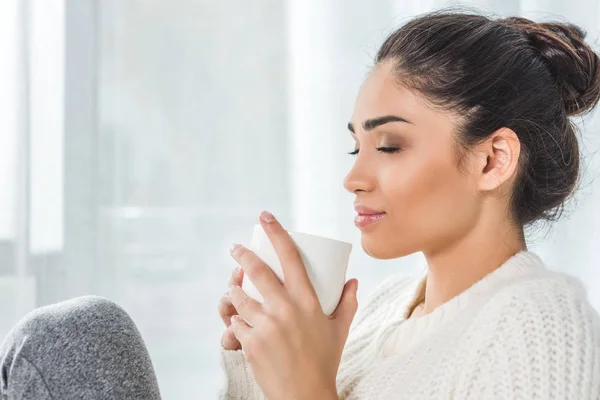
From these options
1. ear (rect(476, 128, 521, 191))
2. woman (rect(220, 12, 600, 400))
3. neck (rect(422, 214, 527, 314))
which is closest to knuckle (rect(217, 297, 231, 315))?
woman (rect(220, 12, 600, 400))

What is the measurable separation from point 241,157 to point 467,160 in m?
0.90

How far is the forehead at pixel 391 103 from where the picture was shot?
0.98m

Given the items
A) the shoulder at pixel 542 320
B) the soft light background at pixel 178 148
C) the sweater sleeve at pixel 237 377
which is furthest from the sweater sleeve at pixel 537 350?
the soft light background at pixel 178 148

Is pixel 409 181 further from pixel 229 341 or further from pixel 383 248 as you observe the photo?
pixel 229 341

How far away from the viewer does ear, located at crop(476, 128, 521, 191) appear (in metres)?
0.98

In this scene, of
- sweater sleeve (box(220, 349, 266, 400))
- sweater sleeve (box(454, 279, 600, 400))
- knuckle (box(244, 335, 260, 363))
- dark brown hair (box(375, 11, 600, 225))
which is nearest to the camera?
sweater sleeve (box(454, 279, 600, 400))

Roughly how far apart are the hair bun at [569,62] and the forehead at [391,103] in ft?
0.62

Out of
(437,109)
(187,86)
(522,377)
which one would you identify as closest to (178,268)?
(187,86)

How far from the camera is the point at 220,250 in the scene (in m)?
1.79

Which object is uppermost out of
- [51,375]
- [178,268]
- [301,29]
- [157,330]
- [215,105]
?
Result: [301,29]

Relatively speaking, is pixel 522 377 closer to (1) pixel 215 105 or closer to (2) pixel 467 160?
(2) pixel 467 160

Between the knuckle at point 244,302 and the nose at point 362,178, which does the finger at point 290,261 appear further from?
the nose at point 362,178

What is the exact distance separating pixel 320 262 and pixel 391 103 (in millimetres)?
264

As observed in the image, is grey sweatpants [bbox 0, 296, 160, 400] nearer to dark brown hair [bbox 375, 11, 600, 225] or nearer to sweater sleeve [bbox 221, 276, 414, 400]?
sweater sleeve [bbox 221, 276, 414, 400]
